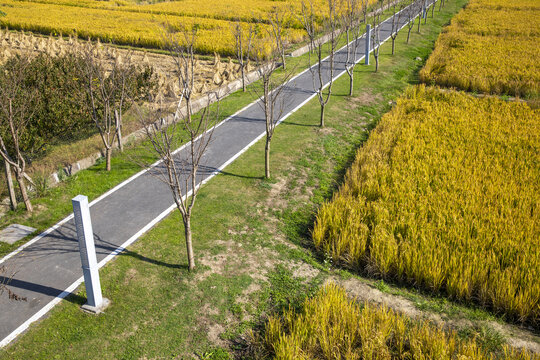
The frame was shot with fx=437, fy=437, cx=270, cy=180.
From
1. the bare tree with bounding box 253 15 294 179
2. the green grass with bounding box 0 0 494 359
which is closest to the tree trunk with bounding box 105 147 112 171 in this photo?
the green grass with bounding box 0 0 494 359

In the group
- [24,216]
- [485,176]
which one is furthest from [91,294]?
[485,176]

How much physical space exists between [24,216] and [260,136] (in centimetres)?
700

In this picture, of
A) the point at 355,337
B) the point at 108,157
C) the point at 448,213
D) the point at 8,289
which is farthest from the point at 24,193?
the point at 448,213

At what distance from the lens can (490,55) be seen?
2331 cm

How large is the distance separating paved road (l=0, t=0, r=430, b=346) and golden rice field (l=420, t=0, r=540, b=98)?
1156 centimetres

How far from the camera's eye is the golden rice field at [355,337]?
591 centimetres

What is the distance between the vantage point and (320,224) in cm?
878

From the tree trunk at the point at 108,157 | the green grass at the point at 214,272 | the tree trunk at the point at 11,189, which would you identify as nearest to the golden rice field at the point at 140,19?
the green grass at the point at 214,272

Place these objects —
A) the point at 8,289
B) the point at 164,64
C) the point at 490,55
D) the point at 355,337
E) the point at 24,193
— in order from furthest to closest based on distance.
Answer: the point at 490,55, the point at 164,64, the point at 24,193, the point at 355,337, the point at 8,289

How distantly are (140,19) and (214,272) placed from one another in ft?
99.9

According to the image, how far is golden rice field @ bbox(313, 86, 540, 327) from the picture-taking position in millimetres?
7387

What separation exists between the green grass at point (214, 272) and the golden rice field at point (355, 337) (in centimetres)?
68

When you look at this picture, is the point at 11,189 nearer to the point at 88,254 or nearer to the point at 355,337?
the point at 88,254

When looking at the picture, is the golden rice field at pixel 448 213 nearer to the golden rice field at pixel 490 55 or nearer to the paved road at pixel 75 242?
the paved road at pixel 75 242
